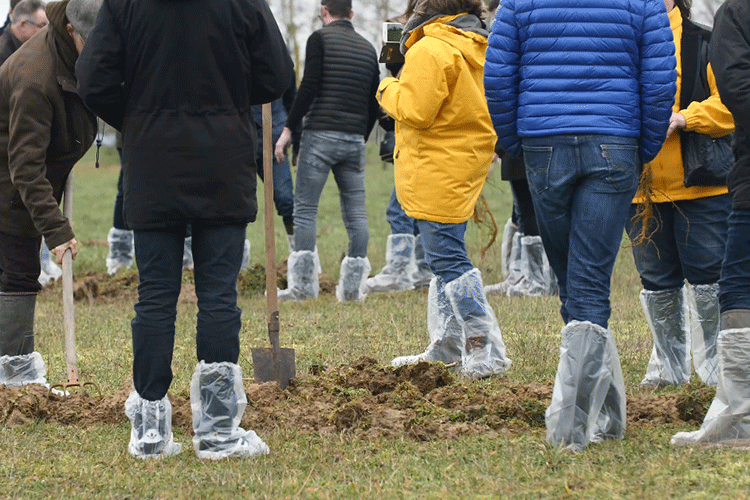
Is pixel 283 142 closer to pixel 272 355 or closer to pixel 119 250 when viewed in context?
pixel 119 250

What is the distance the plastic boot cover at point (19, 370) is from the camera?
19.1 ft

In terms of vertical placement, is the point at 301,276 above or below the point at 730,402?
below

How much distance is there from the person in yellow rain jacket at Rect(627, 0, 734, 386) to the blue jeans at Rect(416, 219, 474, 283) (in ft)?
3.23

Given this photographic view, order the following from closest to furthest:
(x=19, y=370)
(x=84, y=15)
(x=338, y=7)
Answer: (x=84, y=15) < (x=19, y=370) < (x=338, y=7)

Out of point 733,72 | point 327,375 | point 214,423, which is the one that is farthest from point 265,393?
point 733,72

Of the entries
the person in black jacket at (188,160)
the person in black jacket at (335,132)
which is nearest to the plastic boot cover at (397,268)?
the person in black jacket at (335,132)

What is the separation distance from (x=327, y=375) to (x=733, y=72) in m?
2.59

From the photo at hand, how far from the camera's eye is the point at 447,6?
5859 millimetres

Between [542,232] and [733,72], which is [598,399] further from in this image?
[733,72]

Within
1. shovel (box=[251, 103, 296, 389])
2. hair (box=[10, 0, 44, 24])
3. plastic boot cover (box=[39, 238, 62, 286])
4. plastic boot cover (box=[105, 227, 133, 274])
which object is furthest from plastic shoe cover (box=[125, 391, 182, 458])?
plastic boot cover (box=[105, 227, 133, 274])

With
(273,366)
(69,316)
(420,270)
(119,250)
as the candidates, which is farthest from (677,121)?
(119,250)

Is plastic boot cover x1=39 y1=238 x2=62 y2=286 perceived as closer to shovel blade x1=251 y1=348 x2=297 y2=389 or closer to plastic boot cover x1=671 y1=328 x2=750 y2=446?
shovel blade x1=251 y1=348 x2=297 y2=389

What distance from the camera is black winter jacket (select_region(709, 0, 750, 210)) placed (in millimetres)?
4230

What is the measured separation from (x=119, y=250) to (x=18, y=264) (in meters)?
5.55
